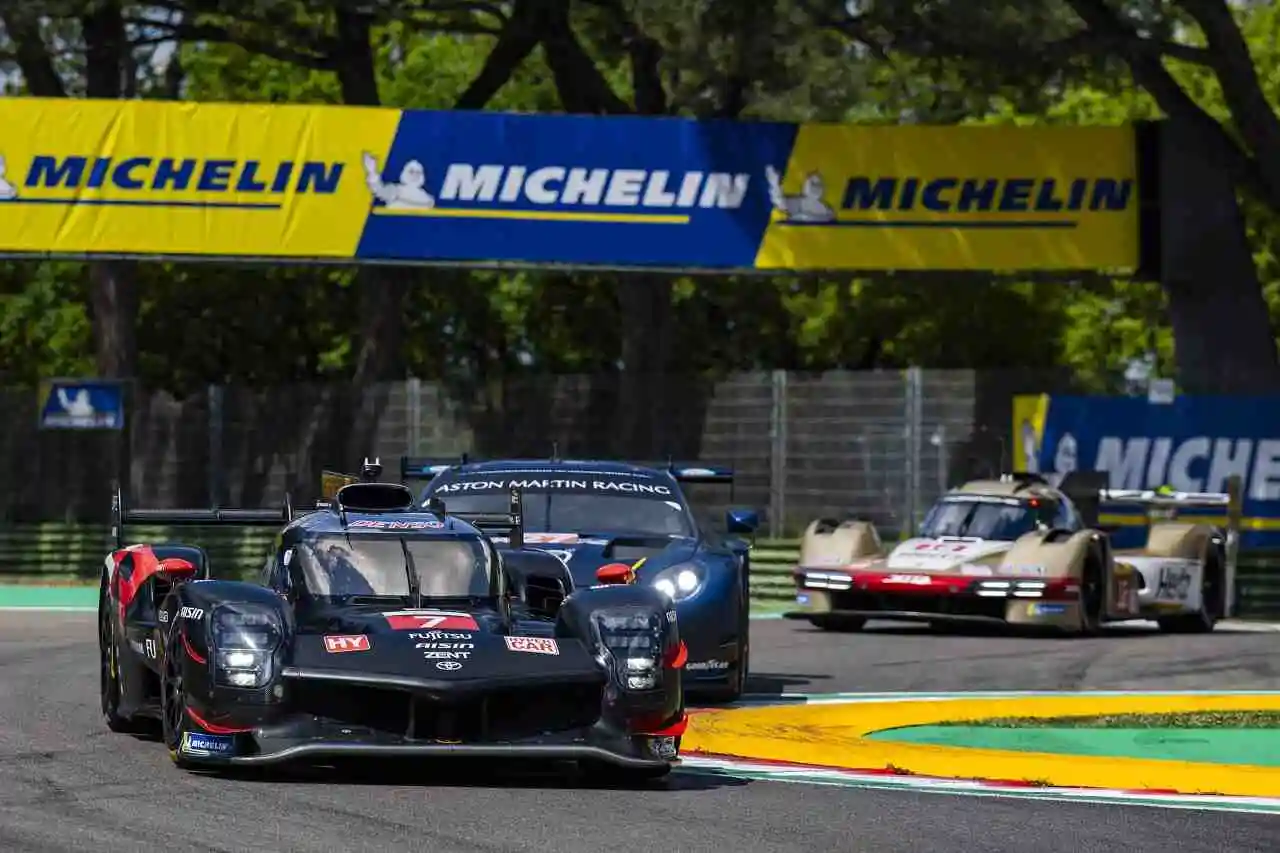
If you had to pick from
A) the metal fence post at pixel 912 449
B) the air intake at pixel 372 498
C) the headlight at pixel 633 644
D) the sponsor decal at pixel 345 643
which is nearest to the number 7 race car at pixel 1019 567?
the metal fence post at pixel 912 449

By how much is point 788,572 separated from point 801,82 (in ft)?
20.6

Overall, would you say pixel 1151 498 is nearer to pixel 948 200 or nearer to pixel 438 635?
pixel 948 200

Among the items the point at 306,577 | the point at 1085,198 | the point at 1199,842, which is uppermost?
the point at 1085,198

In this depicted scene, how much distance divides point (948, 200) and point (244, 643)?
1819 centimetres

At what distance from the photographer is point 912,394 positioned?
1056 inches

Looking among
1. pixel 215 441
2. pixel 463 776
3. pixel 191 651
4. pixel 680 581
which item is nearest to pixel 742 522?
pixel 680 581

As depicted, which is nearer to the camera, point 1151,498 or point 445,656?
point 445,656

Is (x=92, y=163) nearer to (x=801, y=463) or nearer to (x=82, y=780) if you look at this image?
(x=801, y=463)

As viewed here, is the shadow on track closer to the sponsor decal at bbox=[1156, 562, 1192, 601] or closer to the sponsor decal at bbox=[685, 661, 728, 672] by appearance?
the sponsor decal at bbox=[685, 661, 728, 672]

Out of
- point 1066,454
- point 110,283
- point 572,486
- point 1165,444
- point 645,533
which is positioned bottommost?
point 645,533

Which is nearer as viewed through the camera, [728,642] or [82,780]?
[82,780]

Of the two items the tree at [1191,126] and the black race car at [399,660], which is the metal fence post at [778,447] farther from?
the black race car at [399,660]

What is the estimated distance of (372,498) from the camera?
1192 centimetres

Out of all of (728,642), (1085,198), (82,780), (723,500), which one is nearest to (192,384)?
(723,500)
